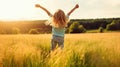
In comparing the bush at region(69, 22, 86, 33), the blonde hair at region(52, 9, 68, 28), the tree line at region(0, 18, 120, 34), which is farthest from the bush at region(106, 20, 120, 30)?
the blonde hair at region(52, 9, 68, 28)

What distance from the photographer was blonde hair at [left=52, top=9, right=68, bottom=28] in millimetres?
6021

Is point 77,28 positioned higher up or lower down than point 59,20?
lower down

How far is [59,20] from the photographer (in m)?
6.01

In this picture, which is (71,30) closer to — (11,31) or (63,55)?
(11,31)

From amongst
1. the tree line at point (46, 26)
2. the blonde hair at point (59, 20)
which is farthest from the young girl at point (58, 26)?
Result: the tree line at point (46, 26)

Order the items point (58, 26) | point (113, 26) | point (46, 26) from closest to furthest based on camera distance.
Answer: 1. point (58, 26)
2. point (46, 26)
3. point (113, 26)

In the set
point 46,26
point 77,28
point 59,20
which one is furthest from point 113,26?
point 59,20

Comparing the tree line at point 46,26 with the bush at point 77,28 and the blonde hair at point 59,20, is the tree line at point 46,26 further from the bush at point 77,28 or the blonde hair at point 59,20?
the blonde hair at point 59,20

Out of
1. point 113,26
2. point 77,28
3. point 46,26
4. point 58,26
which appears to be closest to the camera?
point 58,26

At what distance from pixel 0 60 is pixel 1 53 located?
0.31m

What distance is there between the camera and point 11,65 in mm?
4348

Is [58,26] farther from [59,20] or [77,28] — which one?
[77,28]

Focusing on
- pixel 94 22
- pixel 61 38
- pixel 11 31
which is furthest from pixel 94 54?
pixel 94 22

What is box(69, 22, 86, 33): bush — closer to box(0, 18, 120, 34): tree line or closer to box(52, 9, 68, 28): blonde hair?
box(0, 18, 120, 34): tree line
